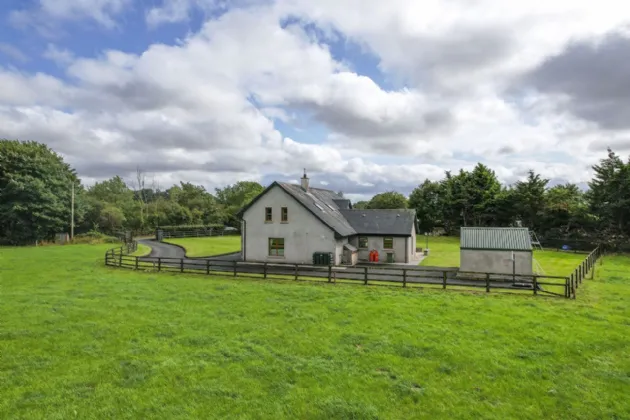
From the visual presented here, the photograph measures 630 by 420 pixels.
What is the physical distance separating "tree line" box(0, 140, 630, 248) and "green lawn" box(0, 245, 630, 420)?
28.1 m

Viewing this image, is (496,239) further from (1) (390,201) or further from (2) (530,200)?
(1) (390,201)

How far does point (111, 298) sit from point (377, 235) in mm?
19802

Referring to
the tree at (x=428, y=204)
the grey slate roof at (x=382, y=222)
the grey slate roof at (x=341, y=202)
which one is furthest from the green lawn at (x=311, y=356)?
the tree at (x=428, y=204)

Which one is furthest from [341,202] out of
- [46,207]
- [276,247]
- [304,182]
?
[46,207]

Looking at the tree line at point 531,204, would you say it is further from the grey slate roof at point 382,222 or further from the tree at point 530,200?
the grey slate roof at point 382,222

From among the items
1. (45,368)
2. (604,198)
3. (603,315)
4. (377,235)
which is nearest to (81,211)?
(377,235)

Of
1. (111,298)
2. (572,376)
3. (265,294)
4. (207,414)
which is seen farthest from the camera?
(265,294)

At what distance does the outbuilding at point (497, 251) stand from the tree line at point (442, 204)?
23960 millimetres

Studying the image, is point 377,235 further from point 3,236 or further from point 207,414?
point 3,236

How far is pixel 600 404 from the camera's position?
284 inches

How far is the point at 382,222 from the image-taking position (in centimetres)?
3047

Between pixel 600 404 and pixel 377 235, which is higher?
pixel 377 235

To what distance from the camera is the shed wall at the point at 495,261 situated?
21.0 meters

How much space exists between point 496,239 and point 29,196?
52.0m
